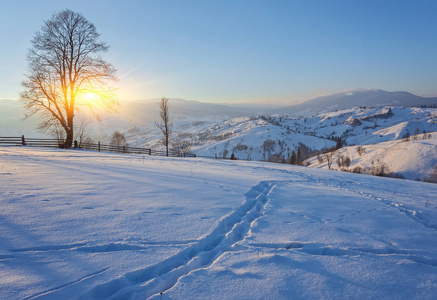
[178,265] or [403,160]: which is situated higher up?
[178,265]

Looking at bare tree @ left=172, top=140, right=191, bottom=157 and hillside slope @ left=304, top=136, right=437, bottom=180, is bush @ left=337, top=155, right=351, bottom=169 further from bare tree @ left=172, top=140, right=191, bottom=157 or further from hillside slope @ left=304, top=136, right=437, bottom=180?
bare tree @ left=172, top=140, right=191, bottom=157

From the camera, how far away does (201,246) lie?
3.93 metres

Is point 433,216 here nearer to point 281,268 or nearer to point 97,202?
point 281,268

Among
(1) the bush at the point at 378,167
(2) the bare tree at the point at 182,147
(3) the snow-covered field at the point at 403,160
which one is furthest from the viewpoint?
(1) the bush at the point at 378,167

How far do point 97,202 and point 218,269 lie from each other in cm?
400

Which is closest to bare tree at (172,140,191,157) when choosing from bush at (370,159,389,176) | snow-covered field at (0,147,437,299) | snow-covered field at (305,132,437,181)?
snow-covered field at (0,147,437,299)

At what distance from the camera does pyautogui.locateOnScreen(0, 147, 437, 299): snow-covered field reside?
278 centimetres

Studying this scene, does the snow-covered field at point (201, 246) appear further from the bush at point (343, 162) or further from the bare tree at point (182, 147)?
the bush at point (343, 162)

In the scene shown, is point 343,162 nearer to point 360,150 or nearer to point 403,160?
point 360,150

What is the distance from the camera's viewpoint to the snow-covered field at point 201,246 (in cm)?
278

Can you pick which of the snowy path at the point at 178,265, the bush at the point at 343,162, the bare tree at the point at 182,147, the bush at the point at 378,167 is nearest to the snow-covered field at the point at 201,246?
the snowy path at the point at 178,265

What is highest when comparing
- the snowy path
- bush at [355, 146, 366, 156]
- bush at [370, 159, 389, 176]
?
bush at [355, 146, 366, 156]

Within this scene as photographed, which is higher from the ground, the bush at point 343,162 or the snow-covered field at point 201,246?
the snow-covered field at point 201,246

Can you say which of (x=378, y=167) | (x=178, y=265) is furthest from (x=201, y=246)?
(x=378, y=167)
